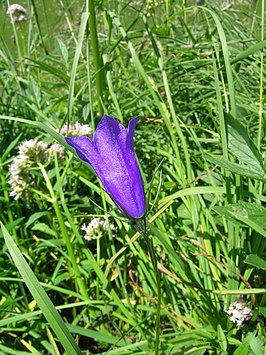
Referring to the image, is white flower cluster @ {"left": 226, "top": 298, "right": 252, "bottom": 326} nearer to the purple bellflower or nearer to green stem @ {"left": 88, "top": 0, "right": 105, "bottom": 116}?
the purple bellflower


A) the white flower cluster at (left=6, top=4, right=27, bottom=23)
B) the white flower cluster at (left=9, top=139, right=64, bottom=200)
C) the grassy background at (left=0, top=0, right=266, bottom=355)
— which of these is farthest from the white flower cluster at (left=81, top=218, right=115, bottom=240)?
the white flower cluster at (left=6, top=4, right=27, bottom=23)

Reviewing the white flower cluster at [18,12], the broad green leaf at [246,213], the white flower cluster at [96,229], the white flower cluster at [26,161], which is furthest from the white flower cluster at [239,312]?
the white flower cluster at [18,12]

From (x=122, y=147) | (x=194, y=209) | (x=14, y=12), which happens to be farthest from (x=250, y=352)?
(x=14, y=12)

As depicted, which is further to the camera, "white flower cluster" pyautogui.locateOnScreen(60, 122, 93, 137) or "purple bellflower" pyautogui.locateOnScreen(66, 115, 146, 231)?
"white flower cluster" pyautogui.locateOnScreen(60, 122, 93, 137)

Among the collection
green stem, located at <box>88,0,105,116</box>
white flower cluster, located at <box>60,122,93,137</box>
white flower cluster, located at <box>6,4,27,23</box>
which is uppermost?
white flower cluster, located at <box>6,4,27,23</box>

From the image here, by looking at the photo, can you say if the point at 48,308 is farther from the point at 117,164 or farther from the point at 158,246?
the point at 158,246

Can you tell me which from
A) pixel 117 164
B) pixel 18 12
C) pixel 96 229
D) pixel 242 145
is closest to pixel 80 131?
pixel 96 229
